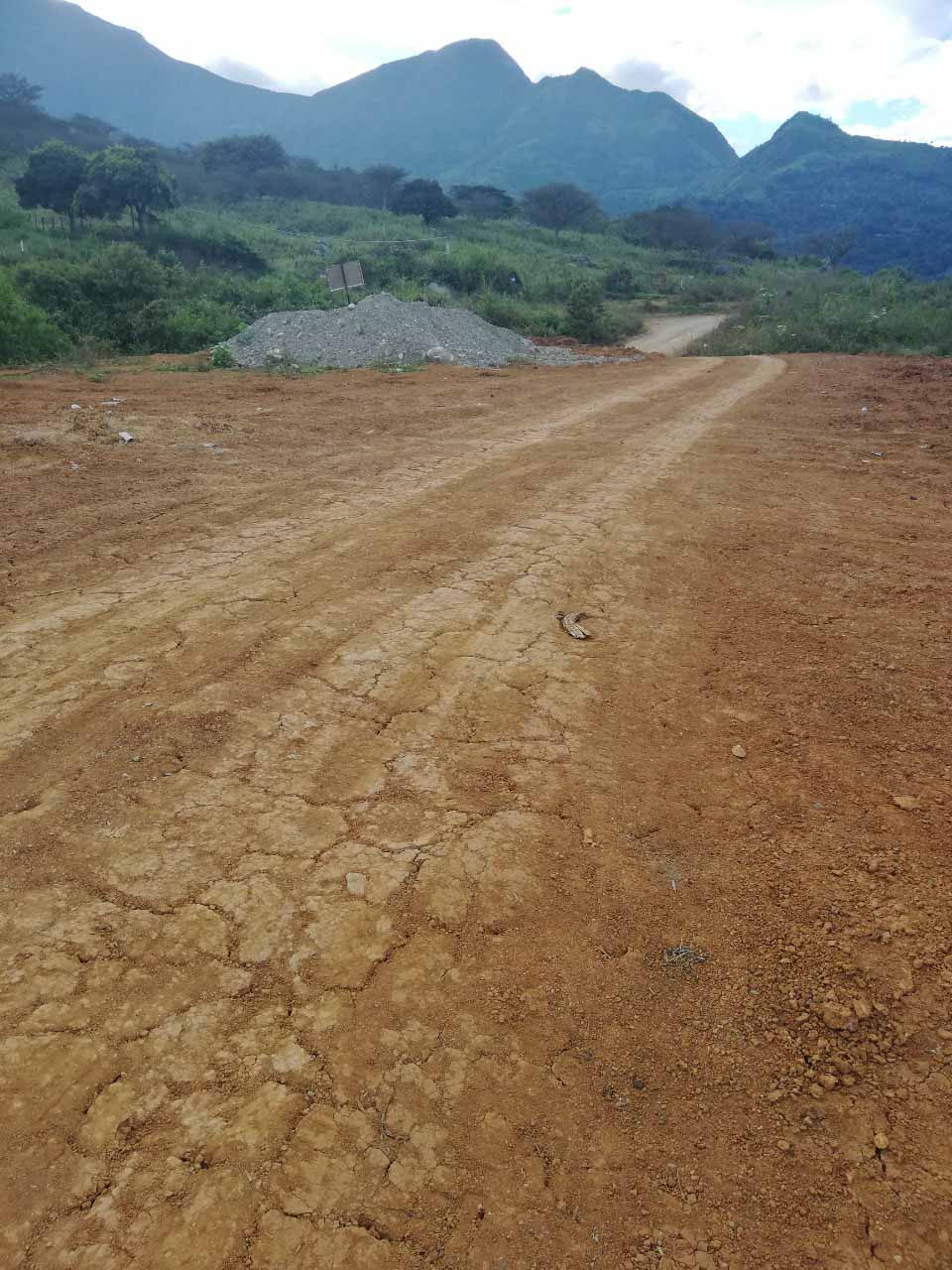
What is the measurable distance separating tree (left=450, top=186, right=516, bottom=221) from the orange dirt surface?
197 feet

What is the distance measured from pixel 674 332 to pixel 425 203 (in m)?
31.9

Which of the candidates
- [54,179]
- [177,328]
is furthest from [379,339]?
[54,179]

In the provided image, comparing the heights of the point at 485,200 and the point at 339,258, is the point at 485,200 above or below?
above

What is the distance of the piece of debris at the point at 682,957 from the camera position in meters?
2.12

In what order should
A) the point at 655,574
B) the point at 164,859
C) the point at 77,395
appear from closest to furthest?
1. the point at 164,859
2. the point at 655,574
3. the point at 77,395

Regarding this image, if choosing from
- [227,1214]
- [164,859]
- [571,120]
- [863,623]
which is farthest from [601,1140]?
[571,120]

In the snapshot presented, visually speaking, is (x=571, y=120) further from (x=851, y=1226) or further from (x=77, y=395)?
(x=851, y=1226)

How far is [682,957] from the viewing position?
7.02 feet

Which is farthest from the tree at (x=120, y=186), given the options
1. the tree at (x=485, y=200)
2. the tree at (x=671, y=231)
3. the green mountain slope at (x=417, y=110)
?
the green mountain slope at (x=417, y=110)

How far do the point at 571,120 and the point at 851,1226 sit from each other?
172 meters

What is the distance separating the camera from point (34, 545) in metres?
4.90

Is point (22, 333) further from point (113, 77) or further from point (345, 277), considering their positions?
point (113, 77)

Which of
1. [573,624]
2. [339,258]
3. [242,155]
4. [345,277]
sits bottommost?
Result: [573,624]

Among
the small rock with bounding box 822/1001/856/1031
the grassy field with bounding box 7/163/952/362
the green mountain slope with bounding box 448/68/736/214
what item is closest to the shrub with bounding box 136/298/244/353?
the grassy field with bounding box 7/163/952/362
